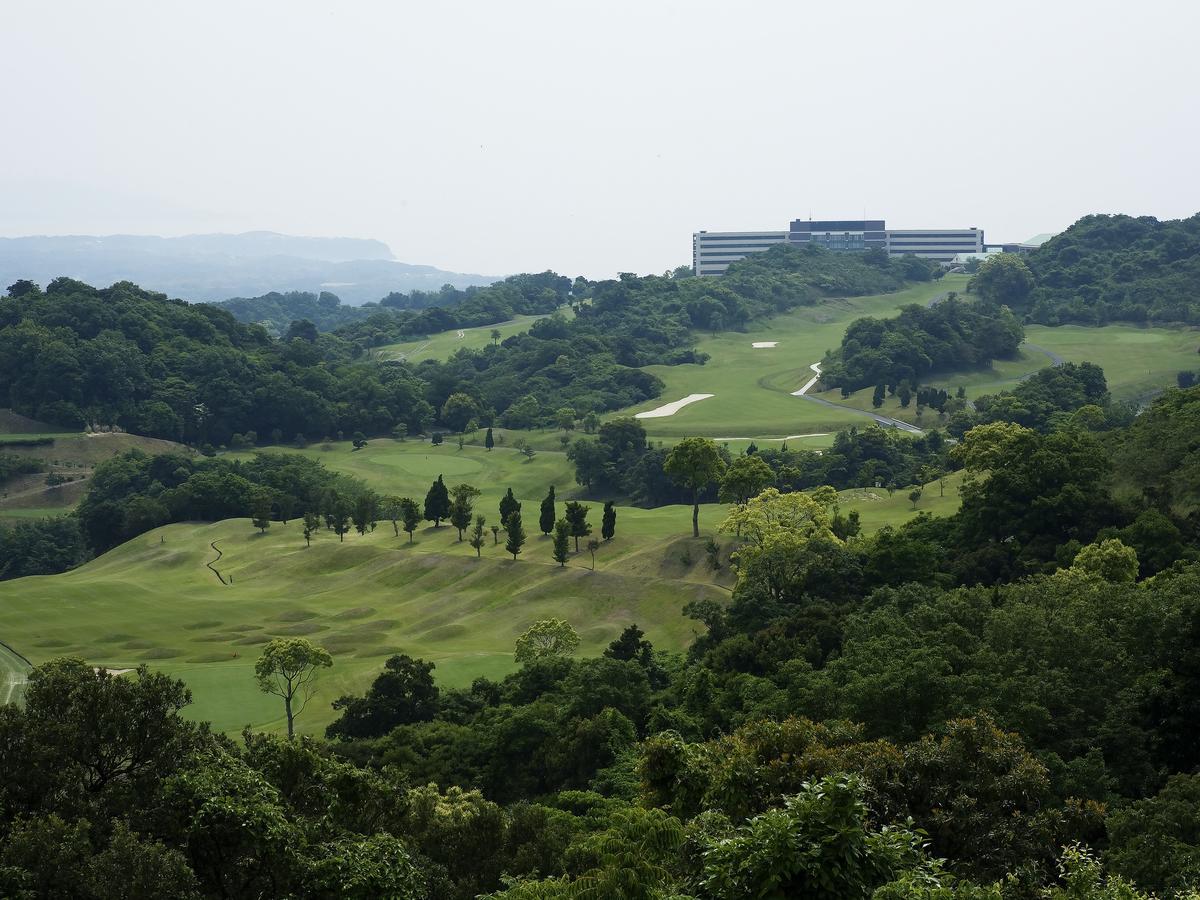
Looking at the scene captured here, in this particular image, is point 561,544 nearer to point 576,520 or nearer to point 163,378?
point 576,520

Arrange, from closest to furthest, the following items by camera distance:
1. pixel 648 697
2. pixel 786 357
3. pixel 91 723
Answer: pixel 91 723 < pixel 648 697 < pixel 786 357

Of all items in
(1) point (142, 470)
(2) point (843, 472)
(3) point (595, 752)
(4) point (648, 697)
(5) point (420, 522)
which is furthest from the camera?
(1) point (142, 470)

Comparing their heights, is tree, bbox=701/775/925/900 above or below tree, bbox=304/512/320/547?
above

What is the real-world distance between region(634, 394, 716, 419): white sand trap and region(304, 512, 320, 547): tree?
174 feet

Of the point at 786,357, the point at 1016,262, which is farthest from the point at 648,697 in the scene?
the point at 1016,262

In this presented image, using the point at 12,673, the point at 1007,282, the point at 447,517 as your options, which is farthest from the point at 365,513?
the point at 1007,282

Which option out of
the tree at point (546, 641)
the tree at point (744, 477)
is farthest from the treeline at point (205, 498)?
the tree at point (546, 641)

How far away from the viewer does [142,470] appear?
110500 mm

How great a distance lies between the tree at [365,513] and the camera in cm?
8211

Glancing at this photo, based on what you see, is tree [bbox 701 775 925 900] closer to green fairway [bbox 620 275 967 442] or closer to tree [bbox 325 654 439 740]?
tree [bbox 325 654 439 740]

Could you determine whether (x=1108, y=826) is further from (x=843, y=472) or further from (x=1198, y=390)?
(x=843, y=472)

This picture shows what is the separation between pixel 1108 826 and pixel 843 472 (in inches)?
3013

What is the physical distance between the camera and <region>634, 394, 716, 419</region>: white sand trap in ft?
444

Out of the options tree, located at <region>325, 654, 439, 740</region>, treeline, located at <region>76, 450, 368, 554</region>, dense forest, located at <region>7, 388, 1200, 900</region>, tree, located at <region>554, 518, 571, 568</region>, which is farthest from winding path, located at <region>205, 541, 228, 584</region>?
dense forest, located at <region>7, 388, 1200, 900</region>
